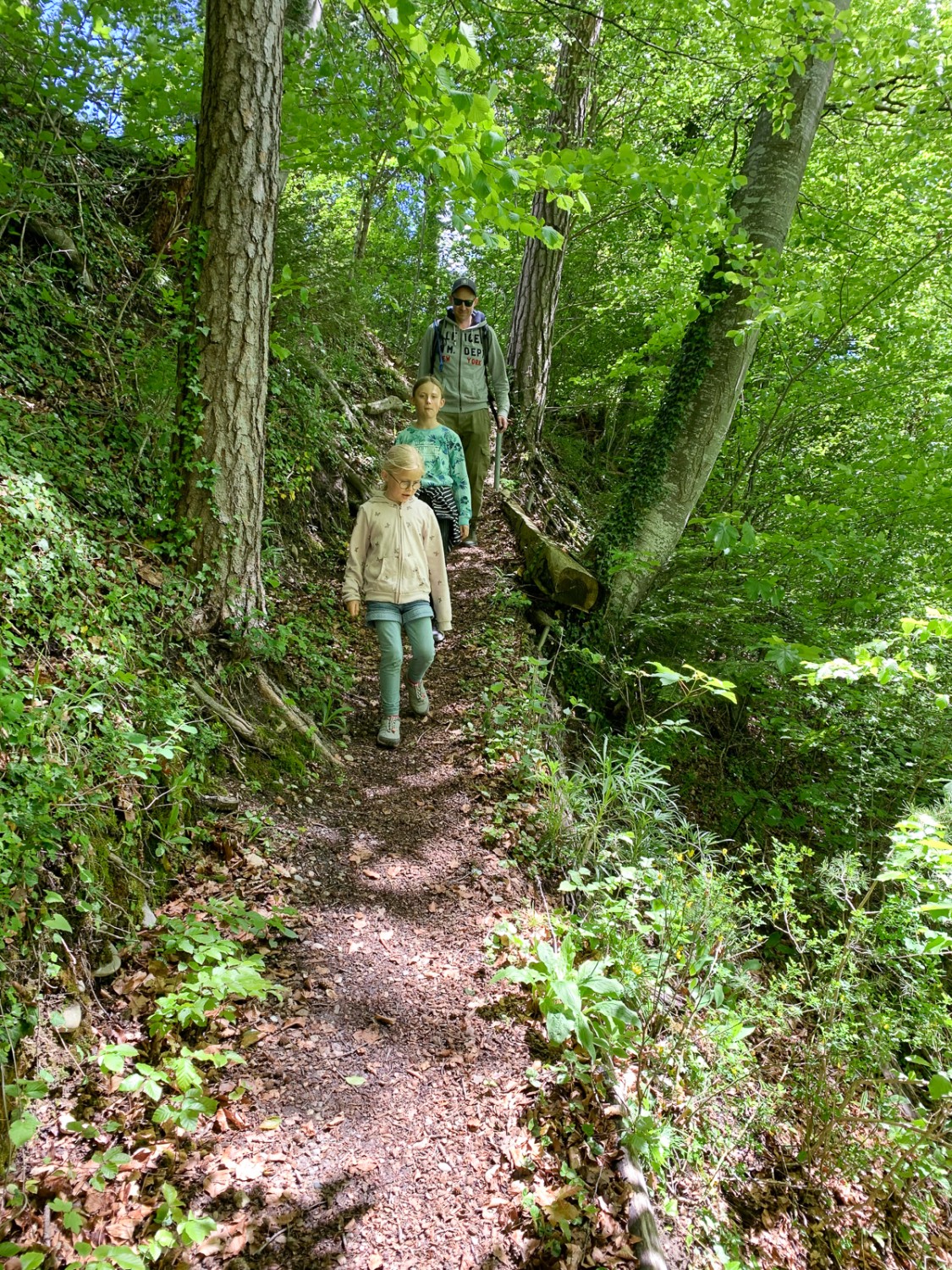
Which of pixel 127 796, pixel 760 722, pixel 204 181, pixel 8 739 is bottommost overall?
pixel 760 722

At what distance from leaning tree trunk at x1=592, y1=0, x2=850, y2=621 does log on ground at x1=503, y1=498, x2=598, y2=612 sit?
328 millimetres

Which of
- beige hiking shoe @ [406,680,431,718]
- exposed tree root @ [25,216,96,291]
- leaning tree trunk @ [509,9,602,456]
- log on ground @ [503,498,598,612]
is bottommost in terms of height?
beige hiking shoe @ [406,680,431,718]

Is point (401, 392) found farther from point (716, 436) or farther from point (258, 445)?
point (258, 445)

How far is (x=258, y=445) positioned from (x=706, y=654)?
5.07m

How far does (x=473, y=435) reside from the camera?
633 centimetres

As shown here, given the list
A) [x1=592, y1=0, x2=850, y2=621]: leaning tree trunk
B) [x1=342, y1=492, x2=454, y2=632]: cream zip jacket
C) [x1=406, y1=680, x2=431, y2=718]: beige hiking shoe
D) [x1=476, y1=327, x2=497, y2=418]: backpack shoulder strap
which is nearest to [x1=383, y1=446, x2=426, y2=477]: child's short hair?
[x1=342, y1=492, x2=454, y2=632]: cream zip jacket

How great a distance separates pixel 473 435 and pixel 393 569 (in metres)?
2.45

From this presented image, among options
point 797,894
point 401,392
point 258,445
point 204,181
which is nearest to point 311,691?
point 258,445

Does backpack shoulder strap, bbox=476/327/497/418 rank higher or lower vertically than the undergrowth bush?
higher

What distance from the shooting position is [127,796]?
2664 mm

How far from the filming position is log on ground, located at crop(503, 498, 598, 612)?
6.71 m

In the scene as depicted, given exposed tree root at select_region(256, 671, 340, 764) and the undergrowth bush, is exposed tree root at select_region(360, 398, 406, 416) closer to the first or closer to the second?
exposed tree root at select_region(256, 671, 340, 764)

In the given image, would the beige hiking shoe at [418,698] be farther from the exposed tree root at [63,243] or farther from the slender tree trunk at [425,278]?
the slender tree trunk at [425,278]

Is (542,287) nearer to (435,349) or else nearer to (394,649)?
(435,349)
